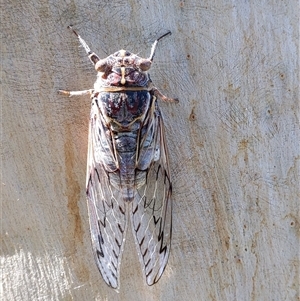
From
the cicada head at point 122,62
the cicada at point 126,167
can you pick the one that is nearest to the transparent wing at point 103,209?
the cicada at point 126,167

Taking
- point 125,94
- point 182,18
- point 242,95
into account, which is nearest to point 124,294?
point 125,94

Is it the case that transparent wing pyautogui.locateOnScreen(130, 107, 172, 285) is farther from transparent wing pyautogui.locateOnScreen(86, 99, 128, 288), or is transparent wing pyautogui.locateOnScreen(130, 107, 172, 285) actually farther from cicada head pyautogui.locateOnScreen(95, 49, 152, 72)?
cicada head pyautogui.locateOnScreen(95, 49, 152, 72)

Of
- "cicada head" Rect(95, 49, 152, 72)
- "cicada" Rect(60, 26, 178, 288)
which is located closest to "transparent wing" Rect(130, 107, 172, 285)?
"cicada" Rect(60, 26, 178, 288)

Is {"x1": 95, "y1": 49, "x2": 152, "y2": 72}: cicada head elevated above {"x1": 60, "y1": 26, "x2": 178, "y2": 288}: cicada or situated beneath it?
→ elevated above

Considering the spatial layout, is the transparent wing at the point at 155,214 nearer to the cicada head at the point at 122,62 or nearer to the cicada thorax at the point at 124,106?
the cicada thorax at the point at 124,106

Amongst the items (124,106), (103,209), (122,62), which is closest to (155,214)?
(103,209)

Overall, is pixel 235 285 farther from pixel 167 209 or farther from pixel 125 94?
pixel 125 94

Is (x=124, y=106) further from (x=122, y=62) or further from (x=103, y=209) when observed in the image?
(x=103, y=209)
